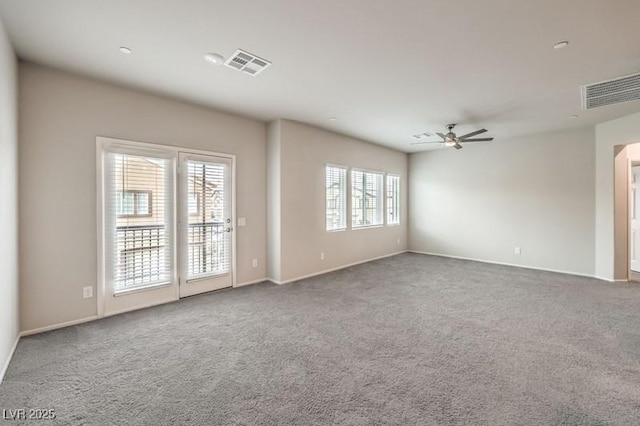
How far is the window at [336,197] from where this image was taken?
5.75 m

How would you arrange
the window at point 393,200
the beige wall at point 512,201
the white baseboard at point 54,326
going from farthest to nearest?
the window at point 393,200, the beige wall at point 512,201, the white baseboard at point 54,326

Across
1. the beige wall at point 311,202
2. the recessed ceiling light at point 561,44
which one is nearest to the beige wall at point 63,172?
the beige wall at point 311,202

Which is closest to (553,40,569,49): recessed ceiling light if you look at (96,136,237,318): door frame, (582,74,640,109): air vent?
(582,74,640,109): air vent

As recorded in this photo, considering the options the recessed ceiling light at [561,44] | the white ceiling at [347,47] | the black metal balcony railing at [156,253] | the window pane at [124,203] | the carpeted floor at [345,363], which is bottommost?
the carpeted floor at [345,363]

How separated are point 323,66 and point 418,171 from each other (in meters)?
5.46

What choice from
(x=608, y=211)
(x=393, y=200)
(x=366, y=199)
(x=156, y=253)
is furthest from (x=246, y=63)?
(x=608, y=211)

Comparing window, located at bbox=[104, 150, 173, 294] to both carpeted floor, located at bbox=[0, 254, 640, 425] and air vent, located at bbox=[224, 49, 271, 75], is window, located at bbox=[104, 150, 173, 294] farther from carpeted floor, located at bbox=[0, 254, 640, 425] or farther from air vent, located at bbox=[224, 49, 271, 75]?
air vent, located at bbox=[224, 49, 271, 75]

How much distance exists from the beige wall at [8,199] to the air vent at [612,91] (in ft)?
19.7

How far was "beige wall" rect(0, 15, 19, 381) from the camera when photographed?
2.26 meters

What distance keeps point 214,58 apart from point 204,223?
2.34 meters

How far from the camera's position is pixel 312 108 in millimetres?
4328

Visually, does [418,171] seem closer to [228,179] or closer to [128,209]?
[228,179]

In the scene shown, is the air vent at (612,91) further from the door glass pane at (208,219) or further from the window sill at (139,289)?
the window sill at (139,289)

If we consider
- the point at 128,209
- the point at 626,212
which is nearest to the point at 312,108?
the point at 128,209
